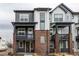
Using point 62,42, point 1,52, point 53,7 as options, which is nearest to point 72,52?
point 62,42

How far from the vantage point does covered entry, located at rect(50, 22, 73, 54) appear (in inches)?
258

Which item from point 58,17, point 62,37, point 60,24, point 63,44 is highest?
point 58,17

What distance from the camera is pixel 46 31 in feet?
21.6

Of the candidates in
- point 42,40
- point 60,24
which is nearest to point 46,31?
point 42,40

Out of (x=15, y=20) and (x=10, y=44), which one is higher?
(x=15, y=20)

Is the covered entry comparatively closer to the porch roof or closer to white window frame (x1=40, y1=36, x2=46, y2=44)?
the porch roof

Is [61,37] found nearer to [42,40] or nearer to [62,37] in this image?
[62,37]

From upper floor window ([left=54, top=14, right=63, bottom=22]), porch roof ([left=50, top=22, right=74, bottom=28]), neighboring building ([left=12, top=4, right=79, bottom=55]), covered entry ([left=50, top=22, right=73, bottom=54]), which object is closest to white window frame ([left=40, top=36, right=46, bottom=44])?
neighboring building ([left=12, top=4, right=79, bottom=55])

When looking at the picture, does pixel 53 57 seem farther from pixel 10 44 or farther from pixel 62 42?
pixel 10 44

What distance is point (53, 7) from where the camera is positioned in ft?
21.6

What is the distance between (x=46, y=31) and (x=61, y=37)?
0.31 m

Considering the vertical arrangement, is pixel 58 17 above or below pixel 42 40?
above

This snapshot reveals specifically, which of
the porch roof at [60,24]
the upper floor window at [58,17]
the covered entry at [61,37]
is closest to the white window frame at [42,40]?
the covered entry at [61,37]

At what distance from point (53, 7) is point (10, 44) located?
1.08m
